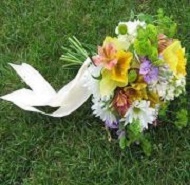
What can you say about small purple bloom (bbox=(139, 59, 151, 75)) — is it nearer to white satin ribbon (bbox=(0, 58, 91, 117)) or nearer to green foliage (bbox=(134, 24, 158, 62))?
green foliage (bbox=(134, 24, 158, 62))

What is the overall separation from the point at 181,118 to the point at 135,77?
319 millimetres

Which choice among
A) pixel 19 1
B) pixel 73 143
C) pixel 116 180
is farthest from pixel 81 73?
pixel 19 1

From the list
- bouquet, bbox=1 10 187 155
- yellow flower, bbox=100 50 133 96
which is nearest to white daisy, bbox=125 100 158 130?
bouquet, bbox=1 10 187 155

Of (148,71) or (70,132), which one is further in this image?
(70,132)

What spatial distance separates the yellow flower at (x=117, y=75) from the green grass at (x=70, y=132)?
12.3 inches

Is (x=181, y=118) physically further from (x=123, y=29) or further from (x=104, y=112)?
(x=123, y=29)

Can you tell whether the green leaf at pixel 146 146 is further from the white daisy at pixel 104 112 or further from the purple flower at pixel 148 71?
the purple flower at pixel 148 71

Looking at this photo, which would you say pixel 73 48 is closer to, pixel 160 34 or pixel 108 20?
pixel 108 20

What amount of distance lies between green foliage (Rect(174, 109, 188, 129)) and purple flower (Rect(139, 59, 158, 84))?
0.25 m

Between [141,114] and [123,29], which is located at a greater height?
[123,29]

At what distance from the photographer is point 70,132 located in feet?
9.01

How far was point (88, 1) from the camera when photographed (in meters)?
3.28

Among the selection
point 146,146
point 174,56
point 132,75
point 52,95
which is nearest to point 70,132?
point 52,95

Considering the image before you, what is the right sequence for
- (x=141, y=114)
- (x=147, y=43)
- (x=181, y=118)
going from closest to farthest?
1. (x=147, y=43)
2. (x=141, y=114)
3. (x=181, y=118)
